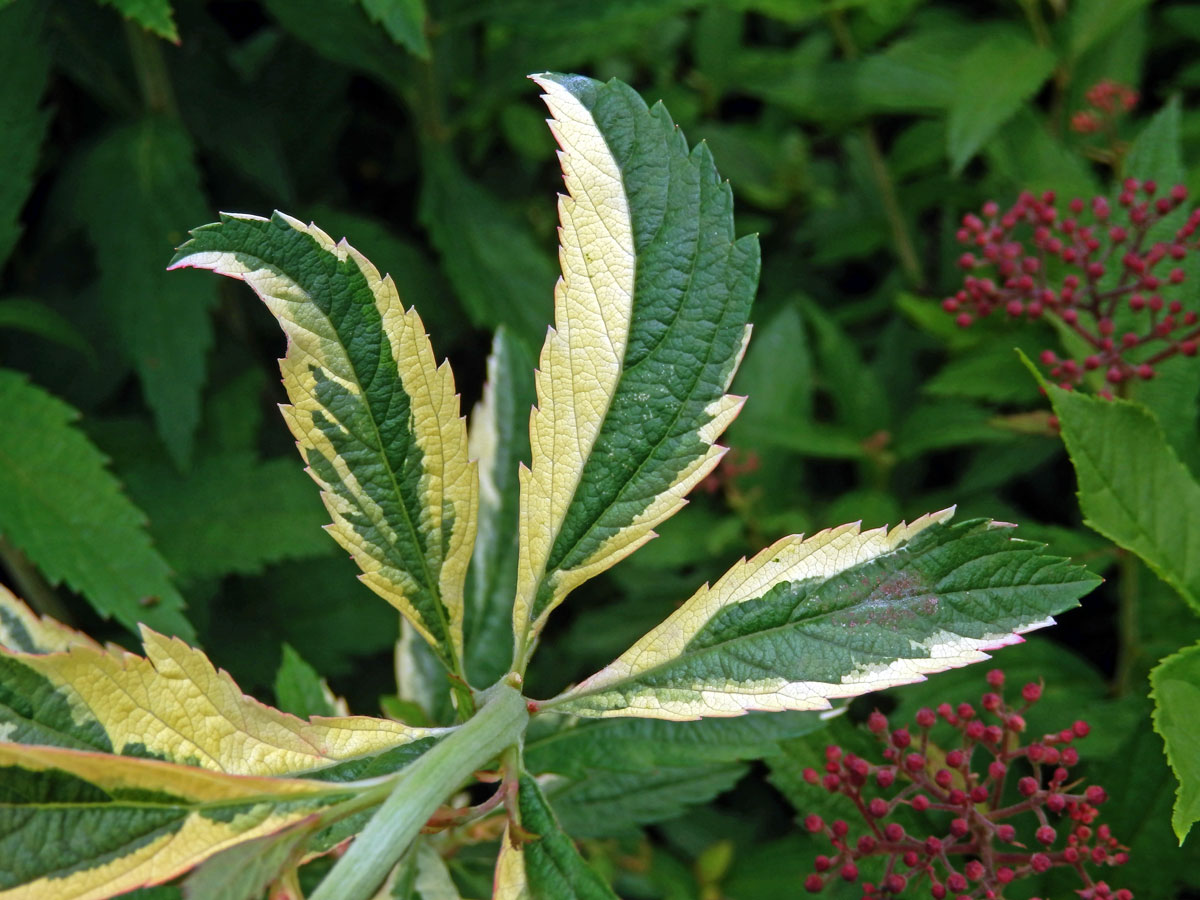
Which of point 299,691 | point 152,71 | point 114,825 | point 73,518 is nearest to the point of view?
point 114,825

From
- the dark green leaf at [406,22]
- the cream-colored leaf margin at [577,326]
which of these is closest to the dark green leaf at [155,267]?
the dark green leaf at [406,22]

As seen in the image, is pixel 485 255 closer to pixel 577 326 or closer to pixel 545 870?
pixel 577 326

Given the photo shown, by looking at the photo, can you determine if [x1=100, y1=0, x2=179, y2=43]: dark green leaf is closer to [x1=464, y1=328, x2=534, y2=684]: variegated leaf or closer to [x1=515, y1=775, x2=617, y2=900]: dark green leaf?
[x1=464, y1=328, x2=534, y2=684]: variegated leaf

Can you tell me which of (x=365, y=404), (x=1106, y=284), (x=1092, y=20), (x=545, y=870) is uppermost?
(x=1092, y=20)

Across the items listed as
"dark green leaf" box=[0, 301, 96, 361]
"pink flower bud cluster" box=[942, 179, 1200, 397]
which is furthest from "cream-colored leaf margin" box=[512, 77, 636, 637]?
"dark green leaf" box=[0, 301, 96, 361]

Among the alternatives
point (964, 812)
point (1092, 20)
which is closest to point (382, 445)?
point (964, 812)

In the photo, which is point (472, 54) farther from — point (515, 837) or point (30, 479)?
point (515, 837)
